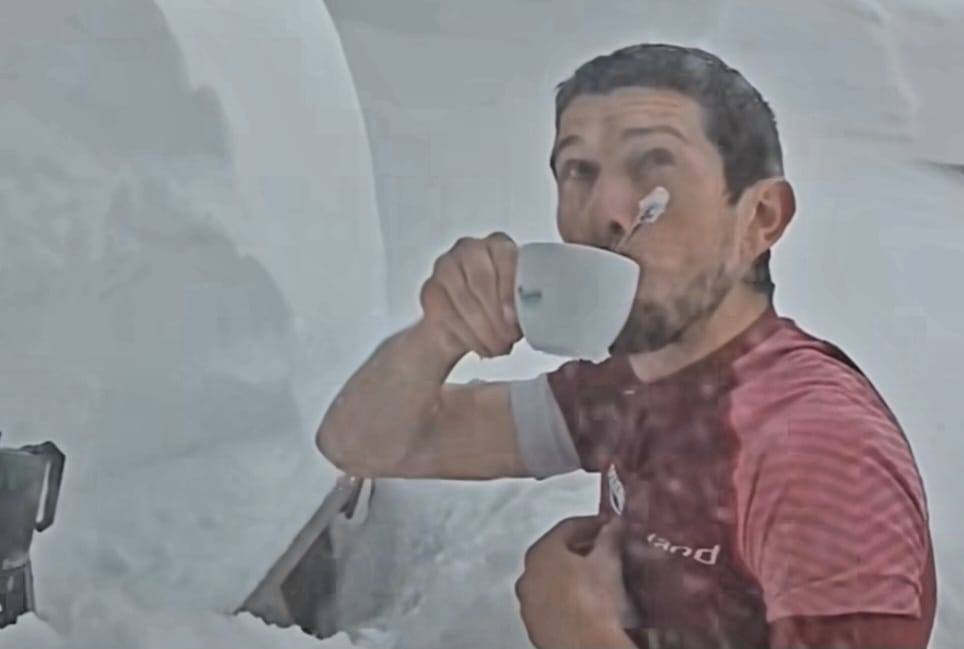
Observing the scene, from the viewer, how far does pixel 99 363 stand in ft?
2.55

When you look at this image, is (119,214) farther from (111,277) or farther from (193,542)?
(193,542)

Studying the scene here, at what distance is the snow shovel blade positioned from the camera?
2.56 feet

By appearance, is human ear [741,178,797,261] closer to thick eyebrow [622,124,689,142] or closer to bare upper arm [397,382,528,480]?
thick eyebrow [622,124,689,142]

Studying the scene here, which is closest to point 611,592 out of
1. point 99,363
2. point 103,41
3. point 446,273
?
point 446,273

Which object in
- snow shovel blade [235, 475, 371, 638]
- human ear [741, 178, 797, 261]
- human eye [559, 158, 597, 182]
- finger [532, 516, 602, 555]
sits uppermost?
human eye [559, 158, 597, 182]

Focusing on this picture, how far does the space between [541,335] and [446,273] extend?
8 cm

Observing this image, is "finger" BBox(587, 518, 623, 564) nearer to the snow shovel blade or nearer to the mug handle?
the snow shovel blade

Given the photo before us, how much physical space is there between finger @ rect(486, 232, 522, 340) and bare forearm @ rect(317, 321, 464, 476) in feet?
0.14

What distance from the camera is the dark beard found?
740 millimetres

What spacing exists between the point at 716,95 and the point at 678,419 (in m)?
0.21

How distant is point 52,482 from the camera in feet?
2.54

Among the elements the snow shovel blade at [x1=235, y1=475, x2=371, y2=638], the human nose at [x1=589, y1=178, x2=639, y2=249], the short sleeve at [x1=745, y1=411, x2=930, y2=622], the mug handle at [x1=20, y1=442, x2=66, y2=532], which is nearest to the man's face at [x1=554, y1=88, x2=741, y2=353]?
the human nose at [x1=589, y1=178, x2=639, y2=249]

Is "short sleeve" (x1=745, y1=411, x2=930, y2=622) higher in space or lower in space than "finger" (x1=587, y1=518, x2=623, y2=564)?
higher

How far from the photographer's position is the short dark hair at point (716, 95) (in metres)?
0.75
